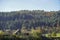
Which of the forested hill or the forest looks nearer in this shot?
the forest

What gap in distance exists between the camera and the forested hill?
24.7 ft

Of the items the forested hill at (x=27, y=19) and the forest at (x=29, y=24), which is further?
the forested hill at (x=27, y=19)

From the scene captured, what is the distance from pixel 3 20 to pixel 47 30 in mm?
1114

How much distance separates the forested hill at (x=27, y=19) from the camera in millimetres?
7540

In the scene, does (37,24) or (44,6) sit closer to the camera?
(44,6)

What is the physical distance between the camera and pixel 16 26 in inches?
300

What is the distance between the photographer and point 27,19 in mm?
8109

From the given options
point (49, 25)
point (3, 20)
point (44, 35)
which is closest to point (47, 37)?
point (44, 35)

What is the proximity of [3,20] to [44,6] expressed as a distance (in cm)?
103

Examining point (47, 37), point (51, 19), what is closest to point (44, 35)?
point (47, 37)

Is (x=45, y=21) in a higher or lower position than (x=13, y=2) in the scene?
lower

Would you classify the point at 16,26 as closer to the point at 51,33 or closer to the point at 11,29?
the point at 11,29

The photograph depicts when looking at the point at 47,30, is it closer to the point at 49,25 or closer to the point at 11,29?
the point at 49,25

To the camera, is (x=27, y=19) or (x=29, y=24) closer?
(x=29, y=24)
